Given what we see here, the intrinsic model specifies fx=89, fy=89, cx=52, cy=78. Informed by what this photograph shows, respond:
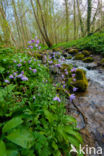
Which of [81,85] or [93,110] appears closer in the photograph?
[93,110]

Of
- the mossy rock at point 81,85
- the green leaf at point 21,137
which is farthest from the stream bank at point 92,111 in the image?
the green leaf at point 21,137

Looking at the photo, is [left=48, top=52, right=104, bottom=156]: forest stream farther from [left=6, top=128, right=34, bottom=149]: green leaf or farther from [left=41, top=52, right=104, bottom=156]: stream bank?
[left=6, top=128, right=34, bottom=149]: green leaf

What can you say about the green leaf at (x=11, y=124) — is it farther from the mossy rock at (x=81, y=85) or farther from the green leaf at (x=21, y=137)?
the mossy rock at (x=81, y=85)

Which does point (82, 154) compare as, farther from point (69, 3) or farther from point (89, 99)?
point (69, 3)

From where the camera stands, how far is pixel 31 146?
0.89 meters

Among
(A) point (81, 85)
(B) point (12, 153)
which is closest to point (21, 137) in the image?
(B) point (12, 153)

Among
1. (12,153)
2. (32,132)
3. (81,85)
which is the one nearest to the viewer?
(12,153)

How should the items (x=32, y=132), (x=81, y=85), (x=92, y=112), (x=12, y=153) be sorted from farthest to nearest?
(x=81, y=85)
(x=92, y=112)
(x=32, y=132)
(x=12, y=153)

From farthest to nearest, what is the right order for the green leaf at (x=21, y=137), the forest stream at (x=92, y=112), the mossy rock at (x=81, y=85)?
the mossy rock at (x=81, y=85) → the forest stream at (x=92, y=112) → the green leaf at (x=21, y=137)

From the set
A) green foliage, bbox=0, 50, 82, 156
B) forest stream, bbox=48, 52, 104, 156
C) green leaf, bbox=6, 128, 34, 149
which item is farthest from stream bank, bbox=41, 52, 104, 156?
green leaf, bbox=6, 128, 34, 149

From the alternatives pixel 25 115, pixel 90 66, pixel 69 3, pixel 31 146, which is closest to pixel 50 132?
pixel 31 146

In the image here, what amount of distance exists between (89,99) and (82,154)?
1.29 metres

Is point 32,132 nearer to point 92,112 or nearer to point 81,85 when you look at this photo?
point 92,112

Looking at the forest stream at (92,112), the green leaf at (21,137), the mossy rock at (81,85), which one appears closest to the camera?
the green leaf at (21,137)
